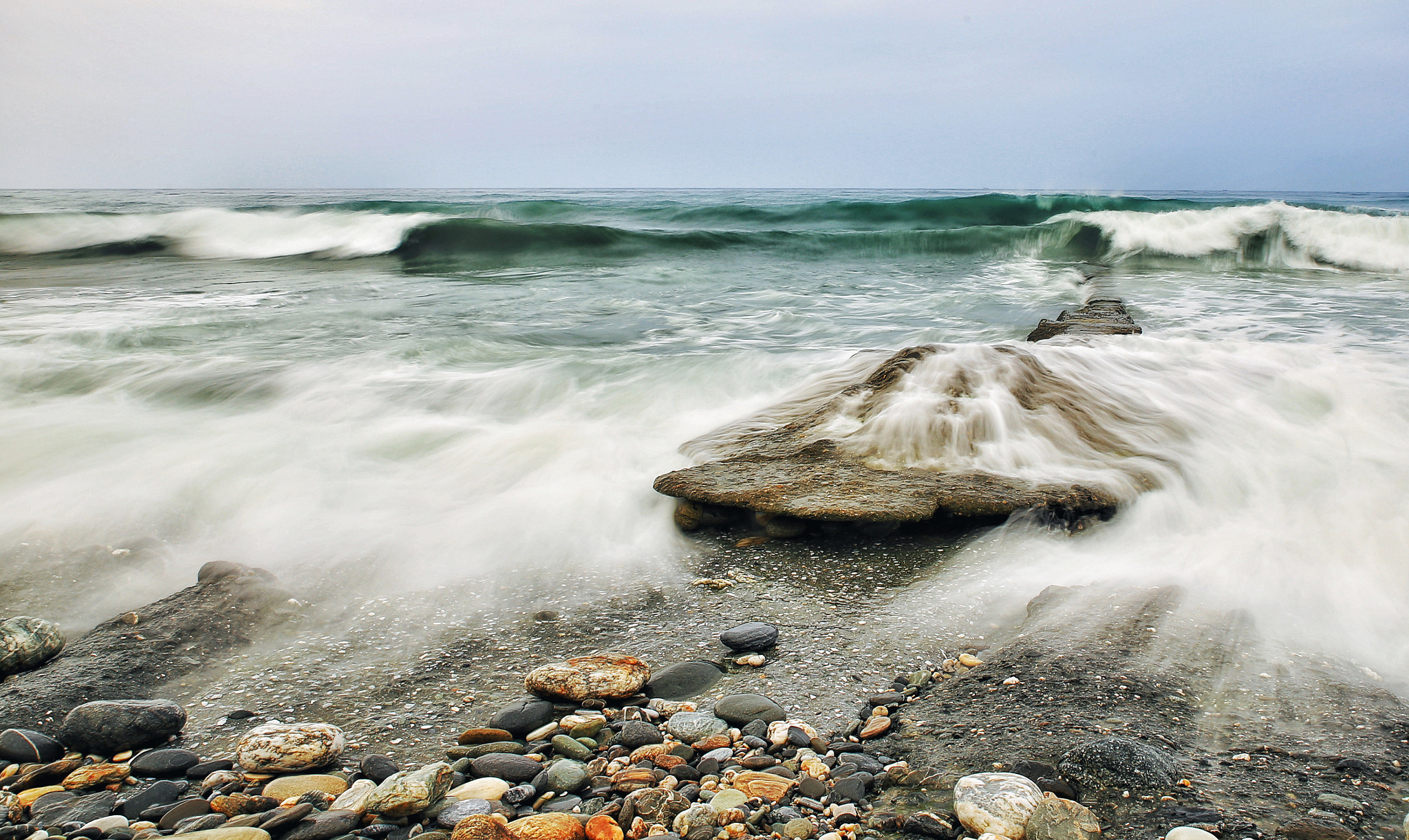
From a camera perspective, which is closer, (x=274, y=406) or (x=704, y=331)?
(x=274, y=406)

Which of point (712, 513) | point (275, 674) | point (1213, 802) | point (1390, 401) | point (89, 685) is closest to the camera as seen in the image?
point (1213, 802)

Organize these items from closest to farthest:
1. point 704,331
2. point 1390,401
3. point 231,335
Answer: point 1390,401 < point 231,335 < point 704,331

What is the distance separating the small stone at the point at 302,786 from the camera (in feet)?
4.92

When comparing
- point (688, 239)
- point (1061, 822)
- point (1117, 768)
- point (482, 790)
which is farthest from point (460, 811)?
point (688, 239)

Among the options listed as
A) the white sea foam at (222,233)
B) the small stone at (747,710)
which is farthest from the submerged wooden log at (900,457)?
the white sea foam at (222,233)

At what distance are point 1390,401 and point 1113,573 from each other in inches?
125

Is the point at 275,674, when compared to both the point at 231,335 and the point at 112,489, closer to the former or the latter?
the point at 112,489

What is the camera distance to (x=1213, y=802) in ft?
4.51

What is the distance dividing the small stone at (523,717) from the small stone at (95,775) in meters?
0.71

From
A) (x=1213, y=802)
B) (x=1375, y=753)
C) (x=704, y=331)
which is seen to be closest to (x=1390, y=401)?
(x=1375, y=753)

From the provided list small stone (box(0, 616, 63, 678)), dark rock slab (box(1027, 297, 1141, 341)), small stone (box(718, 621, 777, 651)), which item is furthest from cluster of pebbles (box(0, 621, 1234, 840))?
dark rock slab (box(1027, 297, 1141, 341))

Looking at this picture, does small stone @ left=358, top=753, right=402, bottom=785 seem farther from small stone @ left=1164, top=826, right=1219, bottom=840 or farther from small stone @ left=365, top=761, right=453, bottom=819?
small stone @ left=1164, top=826, right=1219, bottom=840

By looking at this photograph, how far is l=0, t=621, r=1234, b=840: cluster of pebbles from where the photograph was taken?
4.47 feet

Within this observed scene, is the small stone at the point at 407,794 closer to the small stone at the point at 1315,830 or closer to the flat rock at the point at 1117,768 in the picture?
the flat rock at the point at 1117,768
